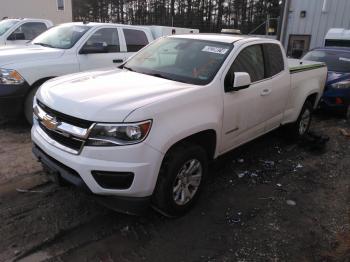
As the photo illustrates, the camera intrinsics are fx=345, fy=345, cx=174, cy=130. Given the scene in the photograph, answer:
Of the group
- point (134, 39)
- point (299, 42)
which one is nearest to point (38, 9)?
point (299, 42)

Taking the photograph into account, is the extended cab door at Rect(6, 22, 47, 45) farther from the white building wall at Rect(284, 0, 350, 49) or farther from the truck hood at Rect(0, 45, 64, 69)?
the white building wall at Rect(284, 0, 350, 49)

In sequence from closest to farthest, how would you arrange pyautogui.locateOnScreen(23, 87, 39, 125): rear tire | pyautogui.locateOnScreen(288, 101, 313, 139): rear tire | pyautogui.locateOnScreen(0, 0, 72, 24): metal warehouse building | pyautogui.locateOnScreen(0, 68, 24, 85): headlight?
1. pyautogui.locateOnScreen(0, 68, 24, 85): headlight
2. pyautogui.locateOnScreen(23, 87, 39, 125): rear tire
3. pyautogui.locateOnScreen(288, 101, 313, 139): rear tire
4. pyautogui.locateOnScreen(0, 0, 72, 24): metal warehouse building

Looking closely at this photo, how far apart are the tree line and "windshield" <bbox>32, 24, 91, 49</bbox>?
24.2 m

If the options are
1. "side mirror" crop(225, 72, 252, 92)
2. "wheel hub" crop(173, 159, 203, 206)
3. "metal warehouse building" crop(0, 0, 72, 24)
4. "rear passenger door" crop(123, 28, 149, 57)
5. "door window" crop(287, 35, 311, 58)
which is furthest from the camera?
"metal warehouse building" crop(0, 0, 72, 24)

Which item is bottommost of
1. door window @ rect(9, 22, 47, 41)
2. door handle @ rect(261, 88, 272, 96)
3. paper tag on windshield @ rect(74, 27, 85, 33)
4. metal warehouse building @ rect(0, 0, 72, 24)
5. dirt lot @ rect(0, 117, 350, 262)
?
dirt lot @ rect(0, 117, 350, 262)

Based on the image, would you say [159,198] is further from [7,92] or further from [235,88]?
[7,92]

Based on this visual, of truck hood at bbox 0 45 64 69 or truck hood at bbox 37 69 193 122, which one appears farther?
truck hood at bbox 0 45 64 69

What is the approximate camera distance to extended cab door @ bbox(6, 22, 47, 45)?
9219mm

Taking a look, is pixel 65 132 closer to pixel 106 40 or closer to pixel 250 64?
pixel 250 64

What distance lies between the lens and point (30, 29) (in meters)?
9.81

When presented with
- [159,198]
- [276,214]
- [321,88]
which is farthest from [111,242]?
[321,88]

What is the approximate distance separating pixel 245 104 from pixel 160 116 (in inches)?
56.5

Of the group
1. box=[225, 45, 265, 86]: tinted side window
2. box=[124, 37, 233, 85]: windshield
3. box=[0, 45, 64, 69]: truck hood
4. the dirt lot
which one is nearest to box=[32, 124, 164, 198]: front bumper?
the dirt lot

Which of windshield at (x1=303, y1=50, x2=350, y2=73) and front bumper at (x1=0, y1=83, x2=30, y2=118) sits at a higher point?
windshield at (x1=303, y1=50, x2=350, y2=73)
